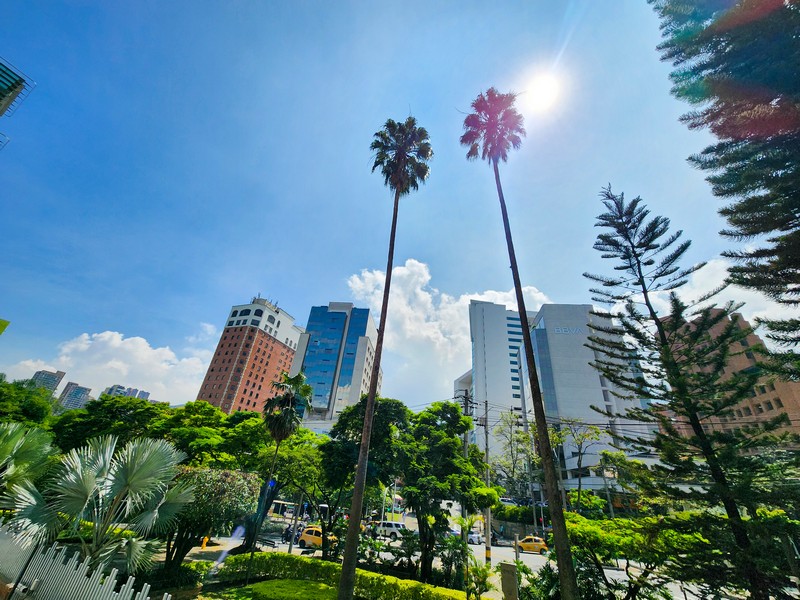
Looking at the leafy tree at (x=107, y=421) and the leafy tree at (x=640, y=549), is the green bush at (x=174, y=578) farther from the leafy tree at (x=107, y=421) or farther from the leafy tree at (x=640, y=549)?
the leafy tree at (x=640, y=549)

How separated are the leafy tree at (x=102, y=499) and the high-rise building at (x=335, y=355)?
69.7 m

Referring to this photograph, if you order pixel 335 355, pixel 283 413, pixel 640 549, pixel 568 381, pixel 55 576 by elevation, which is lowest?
pixel 55 576

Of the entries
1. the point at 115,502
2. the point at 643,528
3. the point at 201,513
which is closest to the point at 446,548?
the point at 643,528

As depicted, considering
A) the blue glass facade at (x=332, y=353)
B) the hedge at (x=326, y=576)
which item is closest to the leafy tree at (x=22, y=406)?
the hedge at (x=326, y=576)

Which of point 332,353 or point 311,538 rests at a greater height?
point 332,353

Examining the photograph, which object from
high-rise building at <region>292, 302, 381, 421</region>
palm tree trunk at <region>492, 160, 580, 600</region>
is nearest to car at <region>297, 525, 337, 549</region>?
palm tree trunk at <region>492, 160, 580, 600</region>

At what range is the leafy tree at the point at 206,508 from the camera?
461 inches

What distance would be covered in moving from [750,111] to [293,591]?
59.6 ft

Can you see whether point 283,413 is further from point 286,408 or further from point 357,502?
point 357,502

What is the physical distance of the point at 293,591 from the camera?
10.2m

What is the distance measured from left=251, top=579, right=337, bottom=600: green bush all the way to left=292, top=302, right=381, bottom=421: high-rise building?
216 feet

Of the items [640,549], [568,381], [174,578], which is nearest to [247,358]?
[568,381]

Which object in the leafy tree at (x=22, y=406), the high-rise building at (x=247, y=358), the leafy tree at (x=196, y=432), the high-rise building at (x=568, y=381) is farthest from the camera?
the high-rise building at (x=247, y=358)

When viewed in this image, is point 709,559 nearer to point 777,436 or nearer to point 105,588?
point 777,436
